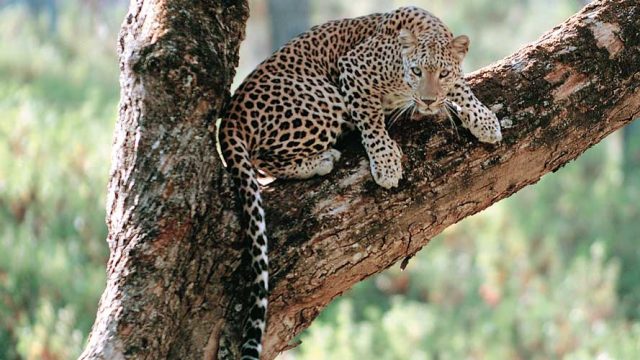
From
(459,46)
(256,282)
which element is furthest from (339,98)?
(256,282)

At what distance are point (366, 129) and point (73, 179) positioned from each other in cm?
777

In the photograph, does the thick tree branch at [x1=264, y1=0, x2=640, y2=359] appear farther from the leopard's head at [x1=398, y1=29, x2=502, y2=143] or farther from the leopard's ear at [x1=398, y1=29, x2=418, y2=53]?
the leopard's ear at [x1=398, y1=29, x2=418, y2=53]

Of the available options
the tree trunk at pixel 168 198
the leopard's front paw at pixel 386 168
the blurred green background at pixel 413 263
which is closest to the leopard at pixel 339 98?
the leopard's front paw at pixel 386 168

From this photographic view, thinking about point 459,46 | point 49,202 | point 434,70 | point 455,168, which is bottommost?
point 455,168

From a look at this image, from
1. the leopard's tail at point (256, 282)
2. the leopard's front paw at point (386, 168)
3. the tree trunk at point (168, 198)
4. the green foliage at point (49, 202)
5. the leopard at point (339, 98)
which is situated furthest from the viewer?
the green foliage at point (49, 202)

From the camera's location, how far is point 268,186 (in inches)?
176

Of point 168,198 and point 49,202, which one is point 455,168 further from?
point 49,202

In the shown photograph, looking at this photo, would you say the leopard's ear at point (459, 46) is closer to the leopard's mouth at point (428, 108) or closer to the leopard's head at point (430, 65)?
the leopard's head at point (430, 65)

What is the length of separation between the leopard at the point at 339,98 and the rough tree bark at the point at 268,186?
0.09m

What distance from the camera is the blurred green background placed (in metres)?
9.56

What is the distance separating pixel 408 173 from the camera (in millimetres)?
4449

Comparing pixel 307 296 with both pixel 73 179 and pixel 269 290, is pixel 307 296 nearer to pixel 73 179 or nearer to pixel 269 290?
pixel 269 290

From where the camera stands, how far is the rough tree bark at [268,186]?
3914 mm

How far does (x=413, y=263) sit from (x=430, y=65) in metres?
7.52
